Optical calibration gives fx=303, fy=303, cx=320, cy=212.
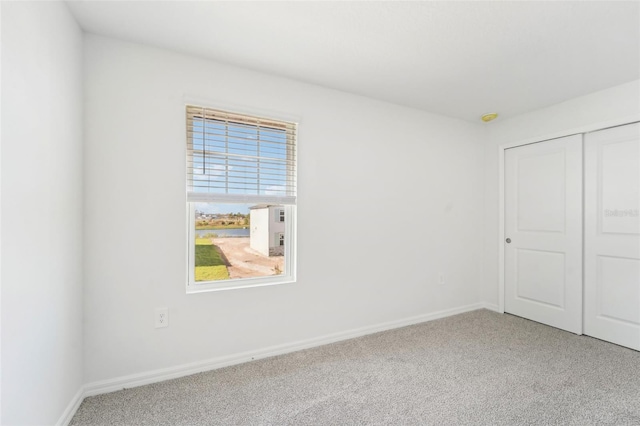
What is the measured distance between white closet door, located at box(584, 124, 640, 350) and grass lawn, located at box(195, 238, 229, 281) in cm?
340

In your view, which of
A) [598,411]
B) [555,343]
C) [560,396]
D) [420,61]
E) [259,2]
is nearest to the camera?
[259,2]

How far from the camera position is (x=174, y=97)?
2.18 meters

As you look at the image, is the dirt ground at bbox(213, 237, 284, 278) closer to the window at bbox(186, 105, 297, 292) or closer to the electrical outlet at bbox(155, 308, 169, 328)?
the window at bbox(186, 105, 297, 292)

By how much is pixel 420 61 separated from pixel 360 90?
650 mm

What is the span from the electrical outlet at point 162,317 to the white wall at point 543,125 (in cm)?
352

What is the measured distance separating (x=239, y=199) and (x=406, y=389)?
180cm

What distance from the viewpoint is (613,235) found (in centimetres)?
276

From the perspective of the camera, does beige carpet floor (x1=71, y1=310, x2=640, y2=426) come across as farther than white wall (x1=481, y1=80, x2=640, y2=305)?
No

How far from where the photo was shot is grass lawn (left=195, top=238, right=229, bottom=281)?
7.71ft

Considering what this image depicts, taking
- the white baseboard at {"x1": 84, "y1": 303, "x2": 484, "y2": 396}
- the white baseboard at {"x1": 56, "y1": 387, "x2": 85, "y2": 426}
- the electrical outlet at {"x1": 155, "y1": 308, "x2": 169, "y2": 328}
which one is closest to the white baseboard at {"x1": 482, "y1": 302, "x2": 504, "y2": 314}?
the white baseboard at {"x1": 84, "y1": 303, "x2": 484, "y2": 396}

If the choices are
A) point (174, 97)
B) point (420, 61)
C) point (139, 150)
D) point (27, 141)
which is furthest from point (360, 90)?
point (27, 141)

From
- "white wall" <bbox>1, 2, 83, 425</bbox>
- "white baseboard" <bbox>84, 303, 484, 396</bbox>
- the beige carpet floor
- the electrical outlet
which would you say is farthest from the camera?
the electrical outlet

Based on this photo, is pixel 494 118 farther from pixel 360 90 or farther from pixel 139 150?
pixel 139 150

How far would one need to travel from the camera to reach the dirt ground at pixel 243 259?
8.00 feet
